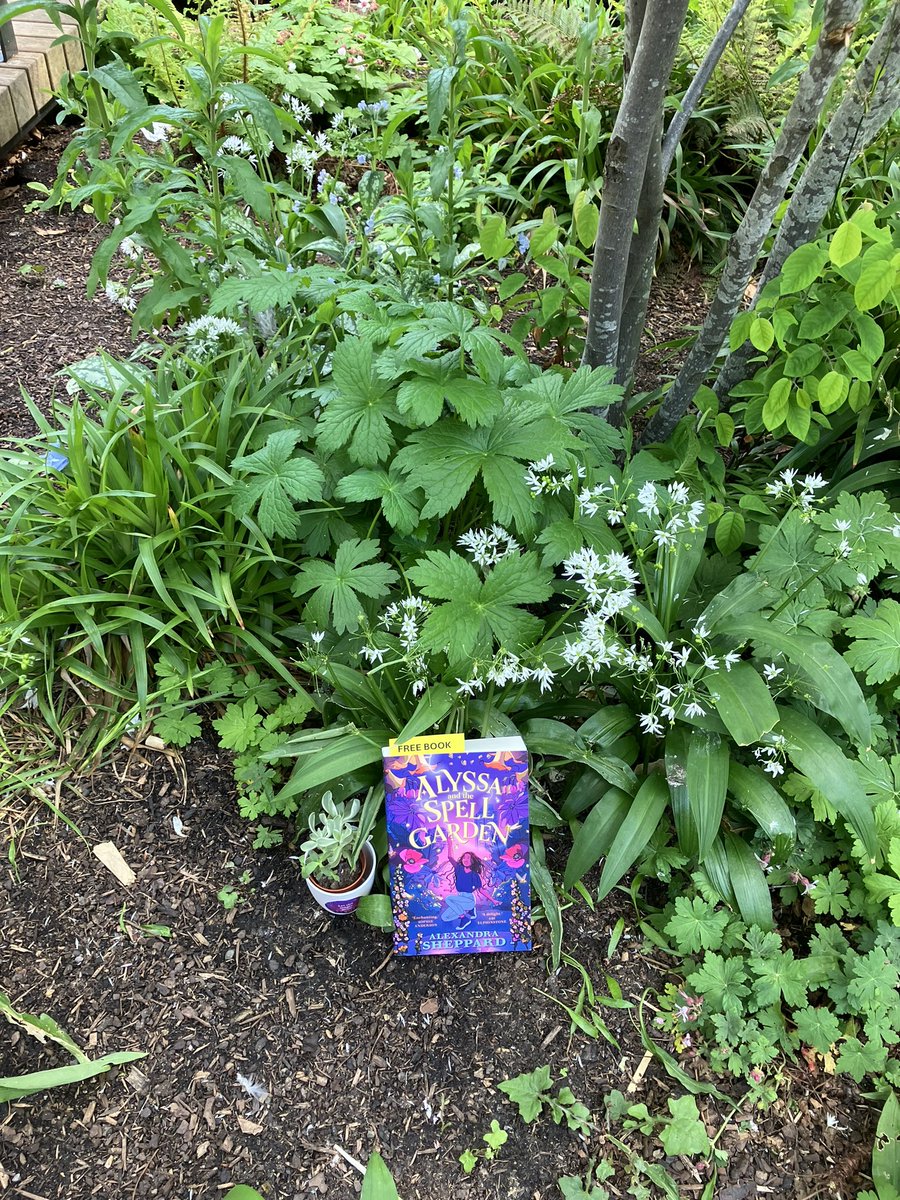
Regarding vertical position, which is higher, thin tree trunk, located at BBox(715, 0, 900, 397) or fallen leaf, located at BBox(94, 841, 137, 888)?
thin tree trunk, located at BBox(715, 0, 900, 397)

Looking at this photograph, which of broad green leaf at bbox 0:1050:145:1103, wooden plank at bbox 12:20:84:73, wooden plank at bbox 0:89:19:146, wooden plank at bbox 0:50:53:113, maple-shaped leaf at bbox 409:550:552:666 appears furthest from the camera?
wooden plank at bbox 12:20:84:73

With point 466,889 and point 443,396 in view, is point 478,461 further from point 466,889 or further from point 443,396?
point 466,889

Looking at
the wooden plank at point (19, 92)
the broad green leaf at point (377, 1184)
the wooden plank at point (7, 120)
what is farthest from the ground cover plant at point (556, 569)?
the wooden plank at point (19, 92)

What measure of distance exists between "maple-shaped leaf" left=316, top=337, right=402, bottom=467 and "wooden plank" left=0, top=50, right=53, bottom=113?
120 inches

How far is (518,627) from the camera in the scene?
155 cm

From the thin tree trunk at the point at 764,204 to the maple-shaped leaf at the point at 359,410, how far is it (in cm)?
95

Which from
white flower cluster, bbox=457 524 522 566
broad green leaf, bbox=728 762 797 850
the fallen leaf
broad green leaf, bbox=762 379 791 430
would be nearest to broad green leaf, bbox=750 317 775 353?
broad green leaf, bbox=762 379 791 430

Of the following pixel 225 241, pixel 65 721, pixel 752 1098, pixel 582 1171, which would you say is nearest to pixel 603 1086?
pixel 582 1171

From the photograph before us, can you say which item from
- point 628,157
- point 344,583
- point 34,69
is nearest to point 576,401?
point 628,157

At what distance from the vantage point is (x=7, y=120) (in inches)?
137

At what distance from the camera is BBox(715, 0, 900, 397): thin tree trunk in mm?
1755

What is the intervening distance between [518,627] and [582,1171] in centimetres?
99

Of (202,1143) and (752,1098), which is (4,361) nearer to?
(202,1143)

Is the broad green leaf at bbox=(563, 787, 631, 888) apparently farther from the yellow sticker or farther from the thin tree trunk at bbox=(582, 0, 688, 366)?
the thin tree trunk at bbox=(582, 0, 688, 366)
